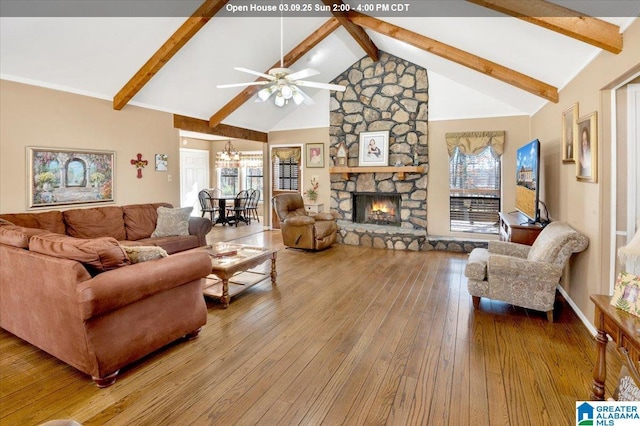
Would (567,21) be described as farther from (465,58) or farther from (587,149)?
(465,58)

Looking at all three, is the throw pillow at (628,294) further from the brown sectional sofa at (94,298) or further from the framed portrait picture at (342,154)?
the framed portrait picture at (342,154)

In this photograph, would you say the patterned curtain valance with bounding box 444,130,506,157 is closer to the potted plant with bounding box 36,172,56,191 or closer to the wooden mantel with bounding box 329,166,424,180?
the wooden mantel with bounding box 329,166,424,180

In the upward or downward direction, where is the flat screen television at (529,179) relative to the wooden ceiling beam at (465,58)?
downward

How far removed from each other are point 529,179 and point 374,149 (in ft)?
11.3

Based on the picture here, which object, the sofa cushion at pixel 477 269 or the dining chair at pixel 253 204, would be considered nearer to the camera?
the sofa cushion at pixel 477 269

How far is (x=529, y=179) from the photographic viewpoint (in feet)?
13.8

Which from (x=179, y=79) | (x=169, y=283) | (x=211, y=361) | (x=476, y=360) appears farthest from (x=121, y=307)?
(x=179, y=79)

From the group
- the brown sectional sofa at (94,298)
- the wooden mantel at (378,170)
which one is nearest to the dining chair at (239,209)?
the wooden mantel at (378,170)

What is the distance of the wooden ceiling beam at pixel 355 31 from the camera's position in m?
4.77

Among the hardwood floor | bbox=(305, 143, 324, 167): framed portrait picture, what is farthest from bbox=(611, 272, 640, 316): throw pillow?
bbox=(305, 143, 324, 167): framed portrait picture

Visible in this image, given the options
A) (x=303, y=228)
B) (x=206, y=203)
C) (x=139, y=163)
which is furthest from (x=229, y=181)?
(x=303, y=228)

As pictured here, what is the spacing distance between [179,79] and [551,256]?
5510 mm

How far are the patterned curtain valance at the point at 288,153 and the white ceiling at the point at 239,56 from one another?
1243 millimetres

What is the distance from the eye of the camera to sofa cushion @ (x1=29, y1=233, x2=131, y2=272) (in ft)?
7.05
